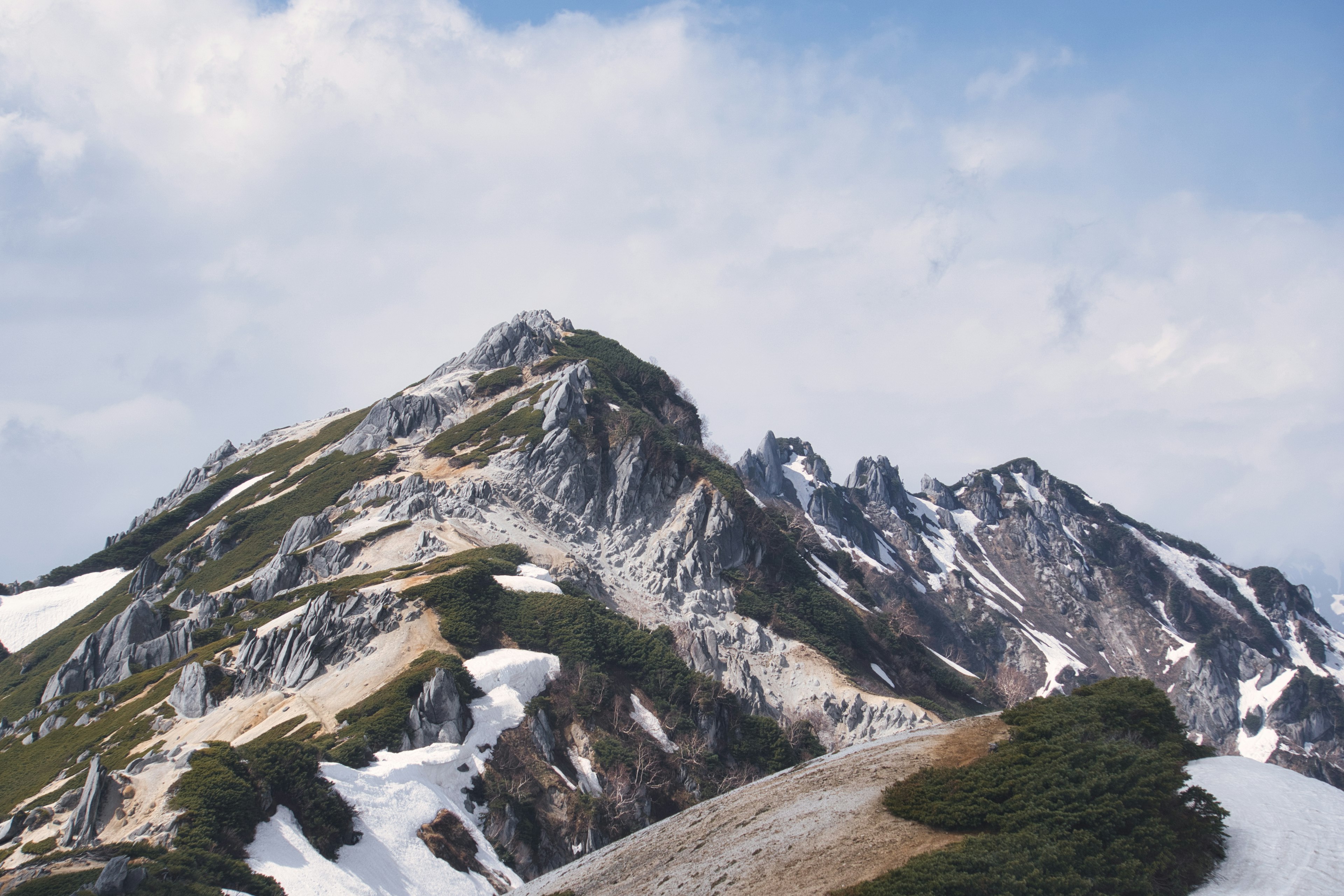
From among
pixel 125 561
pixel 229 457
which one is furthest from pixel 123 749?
pixel 229 457

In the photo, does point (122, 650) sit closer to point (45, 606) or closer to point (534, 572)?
point (534, 572)

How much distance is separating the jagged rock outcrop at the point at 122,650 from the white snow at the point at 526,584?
23402 millimetres

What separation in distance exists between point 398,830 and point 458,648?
48.4 feet

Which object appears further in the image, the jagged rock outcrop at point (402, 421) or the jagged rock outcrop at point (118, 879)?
the jagged rock outcrop at point (402, 421)

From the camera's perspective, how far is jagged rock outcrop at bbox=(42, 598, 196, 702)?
59.8 meters

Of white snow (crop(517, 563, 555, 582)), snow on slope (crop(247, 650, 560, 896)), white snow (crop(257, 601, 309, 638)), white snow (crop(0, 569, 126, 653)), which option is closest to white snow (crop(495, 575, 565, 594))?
white snow (crop(517, 563, 555, 582))

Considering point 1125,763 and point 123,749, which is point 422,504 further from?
point 1125,763

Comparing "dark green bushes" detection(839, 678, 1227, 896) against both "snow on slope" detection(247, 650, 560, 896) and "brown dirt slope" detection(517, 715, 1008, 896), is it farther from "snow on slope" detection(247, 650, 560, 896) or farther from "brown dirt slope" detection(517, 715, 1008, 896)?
"snow on slope" detection(247, 650, 560, 896)

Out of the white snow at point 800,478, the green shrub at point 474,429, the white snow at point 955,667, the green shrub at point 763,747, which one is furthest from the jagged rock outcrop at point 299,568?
the white snow at point 800,478

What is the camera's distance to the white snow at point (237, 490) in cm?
9938

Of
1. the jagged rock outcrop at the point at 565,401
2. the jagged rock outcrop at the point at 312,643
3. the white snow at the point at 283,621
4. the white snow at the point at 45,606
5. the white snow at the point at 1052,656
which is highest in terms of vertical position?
the jagged rock outcrop at the point at 565,401

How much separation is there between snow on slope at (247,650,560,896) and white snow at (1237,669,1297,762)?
5723 inches

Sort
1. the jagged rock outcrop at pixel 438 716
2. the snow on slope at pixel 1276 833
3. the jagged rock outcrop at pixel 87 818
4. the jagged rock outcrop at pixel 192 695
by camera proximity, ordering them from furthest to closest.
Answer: the jagged rock outcrop at pixel 192 695
the jagged rock outcrop at pixel 438 716
the jagged rock outcrop at pixel 87 818
the snow on slope at pixel 1276 833

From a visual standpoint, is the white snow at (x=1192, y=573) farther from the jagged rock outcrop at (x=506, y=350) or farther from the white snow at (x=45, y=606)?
the white snow at (x=45, y=606)
